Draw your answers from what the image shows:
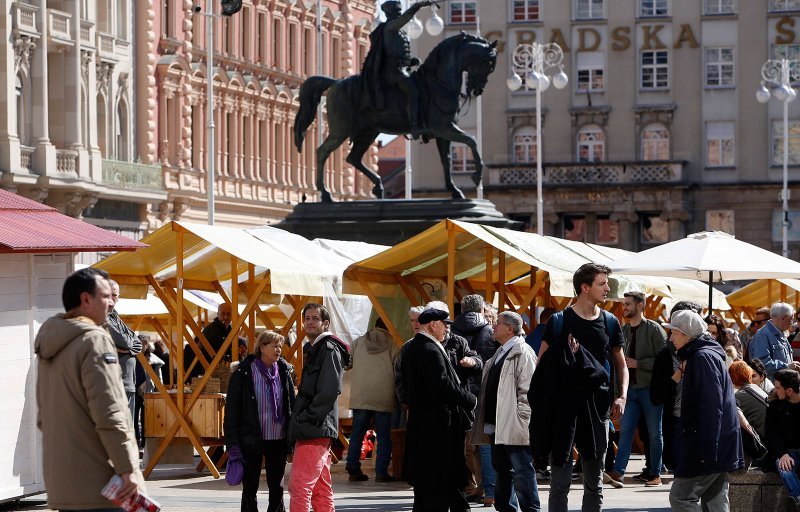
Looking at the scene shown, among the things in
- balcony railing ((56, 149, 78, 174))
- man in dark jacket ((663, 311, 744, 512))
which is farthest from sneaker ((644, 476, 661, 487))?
balcony railing ((56, 149, 78, 174))

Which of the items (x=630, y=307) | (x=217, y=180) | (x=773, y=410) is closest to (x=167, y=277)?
(x=630, y=307)

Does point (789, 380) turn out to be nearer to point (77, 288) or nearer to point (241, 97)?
point (77, 288)

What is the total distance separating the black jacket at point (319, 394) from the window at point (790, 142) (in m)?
69.4

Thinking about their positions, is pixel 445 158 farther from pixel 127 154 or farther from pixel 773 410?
pixel 127 154

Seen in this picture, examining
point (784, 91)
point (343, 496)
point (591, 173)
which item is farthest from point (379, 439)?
point (591, 173)

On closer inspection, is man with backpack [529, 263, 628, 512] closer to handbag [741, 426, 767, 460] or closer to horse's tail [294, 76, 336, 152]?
handbag [741, 426, 767, 460]

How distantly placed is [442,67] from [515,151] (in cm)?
5618

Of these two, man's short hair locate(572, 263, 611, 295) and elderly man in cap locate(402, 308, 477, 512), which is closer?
man's short hair locate(572, 263, 611, 295)

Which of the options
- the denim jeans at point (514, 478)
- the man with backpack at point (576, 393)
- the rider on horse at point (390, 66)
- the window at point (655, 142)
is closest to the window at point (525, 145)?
the window at point (655, 142)

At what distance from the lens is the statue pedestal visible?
27766mm

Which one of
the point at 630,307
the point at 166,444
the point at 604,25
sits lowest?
the point at 166,444

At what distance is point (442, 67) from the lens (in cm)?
2845

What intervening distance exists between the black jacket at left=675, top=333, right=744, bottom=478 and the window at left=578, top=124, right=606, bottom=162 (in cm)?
7164

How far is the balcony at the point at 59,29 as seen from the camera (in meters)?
46.2
